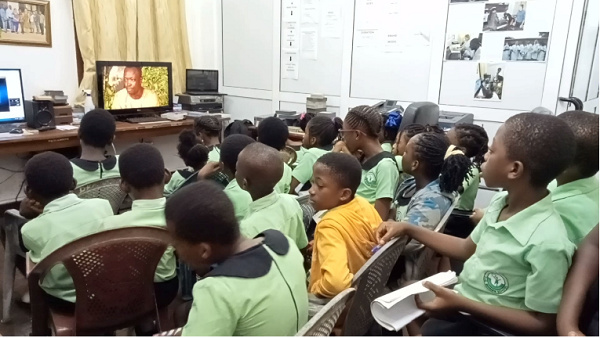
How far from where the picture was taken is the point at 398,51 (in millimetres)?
4129

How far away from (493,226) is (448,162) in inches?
27.1

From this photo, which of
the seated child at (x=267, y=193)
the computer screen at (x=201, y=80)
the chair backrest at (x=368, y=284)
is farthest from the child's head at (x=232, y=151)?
the computer screen at (x=201, y=80)

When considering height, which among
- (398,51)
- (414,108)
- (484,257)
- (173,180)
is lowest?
(173,180)

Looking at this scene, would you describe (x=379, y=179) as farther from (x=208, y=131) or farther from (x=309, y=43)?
(x=309, y=43)

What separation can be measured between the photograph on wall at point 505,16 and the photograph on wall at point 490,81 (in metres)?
0.30

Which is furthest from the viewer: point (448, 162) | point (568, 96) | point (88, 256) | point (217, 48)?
point (217, 48)

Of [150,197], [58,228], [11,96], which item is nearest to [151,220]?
[150,197]

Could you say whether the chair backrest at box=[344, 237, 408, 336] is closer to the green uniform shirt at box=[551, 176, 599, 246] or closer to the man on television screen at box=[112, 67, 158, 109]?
the green uniform shirt at box=[551, 176, 599, 246]

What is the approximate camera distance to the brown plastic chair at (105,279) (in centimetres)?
132

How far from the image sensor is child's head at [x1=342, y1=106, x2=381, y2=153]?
2.21 meters

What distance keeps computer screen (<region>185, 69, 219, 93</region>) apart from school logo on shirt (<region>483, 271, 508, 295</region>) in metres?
4.44

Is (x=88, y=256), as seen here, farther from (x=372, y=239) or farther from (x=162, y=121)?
(x=162, y=121)

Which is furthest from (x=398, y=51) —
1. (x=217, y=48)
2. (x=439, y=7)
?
(x=217, y=48)

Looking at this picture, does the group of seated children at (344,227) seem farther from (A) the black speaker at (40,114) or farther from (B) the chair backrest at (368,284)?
(A) the black speaker at (40,114)
